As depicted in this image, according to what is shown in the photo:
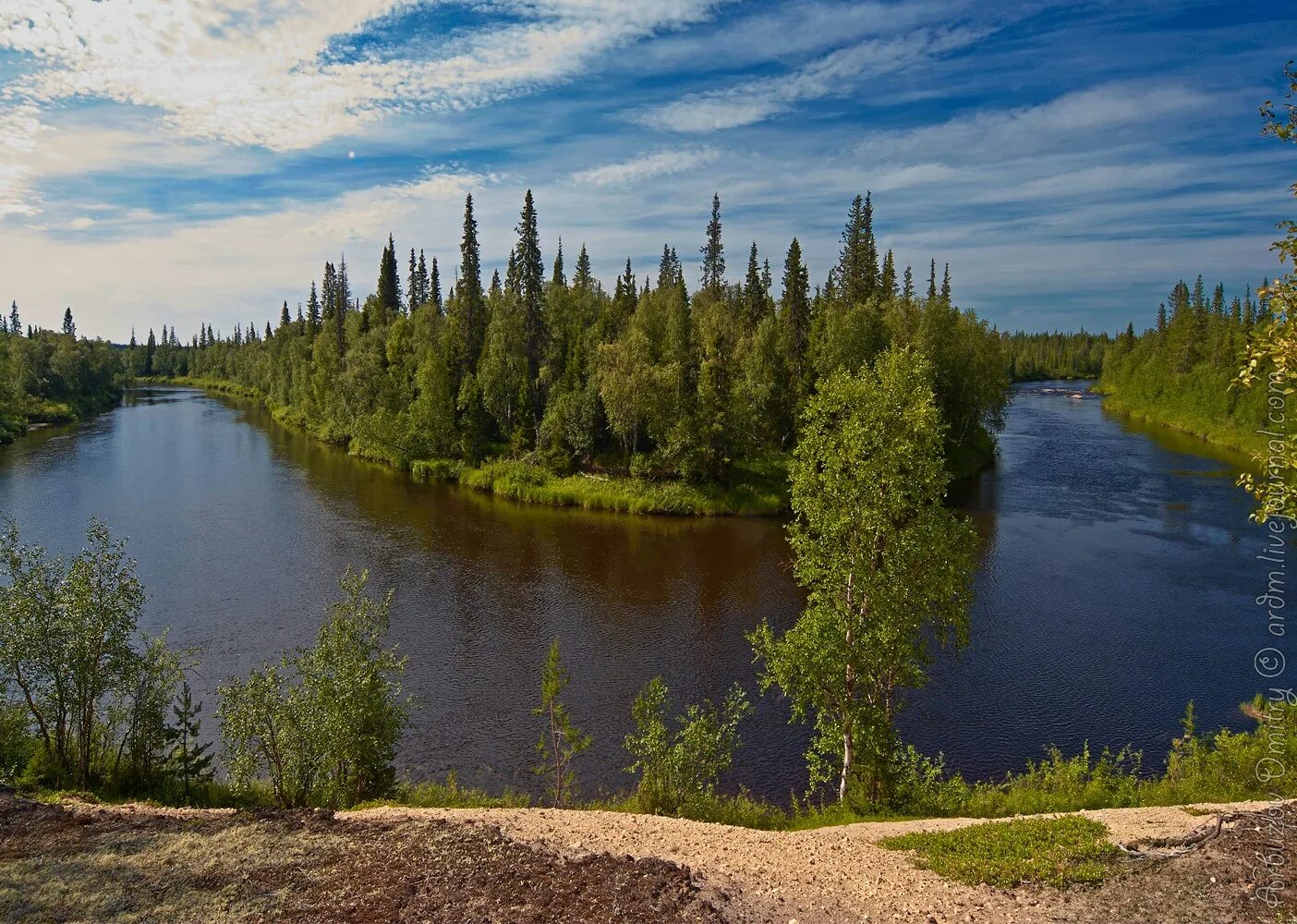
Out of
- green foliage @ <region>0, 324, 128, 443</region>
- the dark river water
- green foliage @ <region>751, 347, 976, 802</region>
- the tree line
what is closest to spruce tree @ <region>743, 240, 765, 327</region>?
the tree line

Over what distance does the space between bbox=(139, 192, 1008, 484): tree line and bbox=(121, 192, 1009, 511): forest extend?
0.54ft

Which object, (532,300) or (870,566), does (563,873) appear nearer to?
(870,566)

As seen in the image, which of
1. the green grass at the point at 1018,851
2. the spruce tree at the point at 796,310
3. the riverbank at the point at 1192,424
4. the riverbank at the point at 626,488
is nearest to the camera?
the green grass at the point at 1018,851

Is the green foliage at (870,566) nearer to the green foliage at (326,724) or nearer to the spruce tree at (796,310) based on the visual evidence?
the green foliage at (326,724)

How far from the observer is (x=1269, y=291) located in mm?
10320

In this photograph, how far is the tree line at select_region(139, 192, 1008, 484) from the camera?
55375mm

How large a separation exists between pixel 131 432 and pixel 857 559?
9713 centimetres

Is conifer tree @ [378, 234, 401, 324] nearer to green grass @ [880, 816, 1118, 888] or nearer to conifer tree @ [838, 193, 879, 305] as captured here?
conifer tree @ [838, 193, 879, 305]

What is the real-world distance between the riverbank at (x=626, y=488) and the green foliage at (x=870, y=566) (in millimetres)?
34030

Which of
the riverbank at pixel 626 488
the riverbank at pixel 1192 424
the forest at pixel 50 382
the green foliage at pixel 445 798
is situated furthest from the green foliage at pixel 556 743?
the forest at pixel 50 382

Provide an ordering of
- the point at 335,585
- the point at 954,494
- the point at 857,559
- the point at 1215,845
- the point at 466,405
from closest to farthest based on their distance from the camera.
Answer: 1. the point at 1215,845
2. the point at 857,559
3. the point at 335,585
4. the point at 954,494
5. the point at 466,405

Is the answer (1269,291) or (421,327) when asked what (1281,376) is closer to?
(1269,291)

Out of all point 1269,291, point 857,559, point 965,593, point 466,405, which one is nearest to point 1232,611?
point 965,593

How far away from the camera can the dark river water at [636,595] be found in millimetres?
24359
